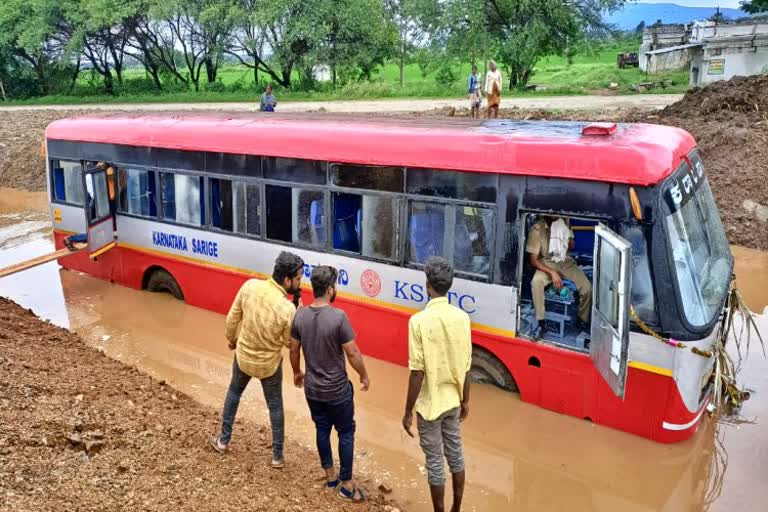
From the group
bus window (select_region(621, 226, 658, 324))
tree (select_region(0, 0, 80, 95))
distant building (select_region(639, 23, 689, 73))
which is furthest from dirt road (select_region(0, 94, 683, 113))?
bus window (select_region(621, 226, 658, 324))

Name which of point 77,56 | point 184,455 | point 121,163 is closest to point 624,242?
point 184,455

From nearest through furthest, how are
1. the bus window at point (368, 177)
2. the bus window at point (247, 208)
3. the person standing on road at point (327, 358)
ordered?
the person standing on road at point (327, 358) → the bus window at point (368, 177) → the bus window at point (247, 208)

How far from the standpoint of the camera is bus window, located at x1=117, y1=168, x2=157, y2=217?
9.51 meters

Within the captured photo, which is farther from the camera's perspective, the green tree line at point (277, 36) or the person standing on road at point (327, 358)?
the green tree line at point (277, 36)

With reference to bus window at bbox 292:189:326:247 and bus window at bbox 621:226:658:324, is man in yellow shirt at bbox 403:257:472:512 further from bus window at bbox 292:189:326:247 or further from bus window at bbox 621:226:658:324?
bus window at bbox 292:189:326:247

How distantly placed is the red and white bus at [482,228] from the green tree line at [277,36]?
21653 mm

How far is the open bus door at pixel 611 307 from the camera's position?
506 cm

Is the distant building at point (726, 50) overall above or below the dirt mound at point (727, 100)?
above

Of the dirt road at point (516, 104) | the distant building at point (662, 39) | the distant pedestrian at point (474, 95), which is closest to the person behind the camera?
the distant pedestrian at point (474, 95)

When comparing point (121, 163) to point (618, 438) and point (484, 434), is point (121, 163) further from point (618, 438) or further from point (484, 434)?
point (618, 438)

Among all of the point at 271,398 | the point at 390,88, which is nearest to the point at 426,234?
the point at 271,398

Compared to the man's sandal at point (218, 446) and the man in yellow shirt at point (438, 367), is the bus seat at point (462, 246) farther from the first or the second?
the man's sandal at point (218, 446)

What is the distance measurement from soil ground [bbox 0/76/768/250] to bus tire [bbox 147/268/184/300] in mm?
9472

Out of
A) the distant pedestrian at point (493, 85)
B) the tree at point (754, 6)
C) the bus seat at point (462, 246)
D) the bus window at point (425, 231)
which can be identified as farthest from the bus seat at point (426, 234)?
the tree at point (754, 6)
